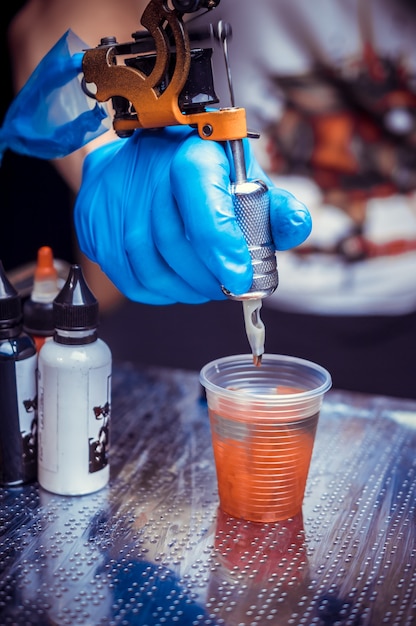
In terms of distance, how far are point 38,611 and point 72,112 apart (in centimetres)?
74

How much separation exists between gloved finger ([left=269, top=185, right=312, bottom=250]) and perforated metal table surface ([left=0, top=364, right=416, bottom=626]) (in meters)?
0.38

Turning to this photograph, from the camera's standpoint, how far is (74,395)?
2.95 feet

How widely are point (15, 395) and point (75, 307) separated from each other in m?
0.16

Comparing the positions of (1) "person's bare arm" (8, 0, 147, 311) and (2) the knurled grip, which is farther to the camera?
(1) "person's bare arm" (8, 0, 147, 311)

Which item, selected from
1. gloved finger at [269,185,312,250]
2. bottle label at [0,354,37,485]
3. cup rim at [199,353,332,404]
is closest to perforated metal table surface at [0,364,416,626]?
bottle label at [0,354,37,485]

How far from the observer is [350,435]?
3.82ft

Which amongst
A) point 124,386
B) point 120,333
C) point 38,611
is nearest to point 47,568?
point 38,611

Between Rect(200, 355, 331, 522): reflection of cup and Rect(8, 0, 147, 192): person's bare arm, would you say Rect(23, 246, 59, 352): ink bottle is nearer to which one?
Rect(200, 355, 331, 522): reflection of cup

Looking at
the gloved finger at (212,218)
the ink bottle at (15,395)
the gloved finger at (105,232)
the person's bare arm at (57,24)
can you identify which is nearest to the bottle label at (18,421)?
the ink bottle at (15,395)

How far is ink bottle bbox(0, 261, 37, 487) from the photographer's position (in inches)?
36.1

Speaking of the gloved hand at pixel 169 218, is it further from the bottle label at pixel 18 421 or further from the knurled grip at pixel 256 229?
the bottle label at pixel 18 421

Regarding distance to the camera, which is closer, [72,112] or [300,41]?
[72,112]

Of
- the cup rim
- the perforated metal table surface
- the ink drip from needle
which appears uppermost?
the ink drip from needle

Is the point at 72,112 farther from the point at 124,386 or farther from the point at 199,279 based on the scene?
the point at 124,386
